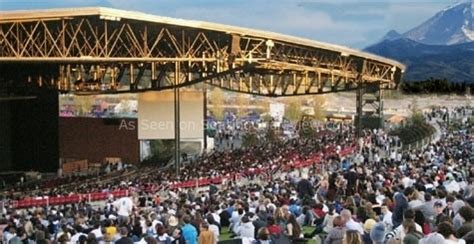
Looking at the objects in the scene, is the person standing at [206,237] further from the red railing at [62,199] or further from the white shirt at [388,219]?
the red railing at [62,199]

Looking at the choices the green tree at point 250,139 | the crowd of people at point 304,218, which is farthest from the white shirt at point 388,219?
the green tree at point 250,139

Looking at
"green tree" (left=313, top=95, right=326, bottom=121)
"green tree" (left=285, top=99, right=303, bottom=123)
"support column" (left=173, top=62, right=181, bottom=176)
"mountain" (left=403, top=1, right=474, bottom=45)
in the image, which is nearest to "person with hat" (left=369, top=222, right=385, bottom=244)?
"support column" (left=173, top=62, right=181, bottom=176)

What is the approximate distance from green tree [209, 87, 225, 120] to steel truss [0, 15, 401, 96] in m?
62.2

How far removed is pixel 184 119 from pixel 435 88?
55.9 meters

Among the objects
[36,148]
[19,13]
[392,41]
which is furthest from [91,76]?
[392,41]

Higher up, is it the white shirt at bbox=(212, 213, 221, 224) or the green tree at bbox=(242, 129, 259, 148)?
the white shirt at bbox=(212, 213, 221, 224)

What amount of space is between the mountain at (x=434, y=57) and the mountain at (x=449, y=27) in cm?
Answer: 127

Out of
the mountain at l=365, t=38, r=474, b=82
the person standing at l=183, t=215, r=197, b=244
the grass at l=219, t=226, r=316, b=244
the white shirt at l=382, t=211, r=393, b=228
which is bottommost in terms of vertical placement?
the grass at l=219, t=226, r=316, b=244

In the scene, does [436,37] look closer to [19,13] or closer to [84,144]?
[84,144]

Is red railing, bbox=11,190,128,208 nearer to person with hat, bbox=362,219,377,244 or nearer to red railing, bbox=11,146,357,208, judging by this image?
red railing, bbox=11,146,357,208

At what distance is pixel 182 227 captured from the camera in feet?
40.6

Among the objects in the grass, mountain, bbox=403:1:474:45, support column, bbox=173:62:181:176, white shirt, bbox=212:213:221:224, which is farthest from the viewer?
mountain, bbox=403:1:474:45

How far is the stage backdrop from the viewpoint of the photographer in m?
41.9

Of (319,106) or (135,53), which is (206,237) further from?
(319,106)
